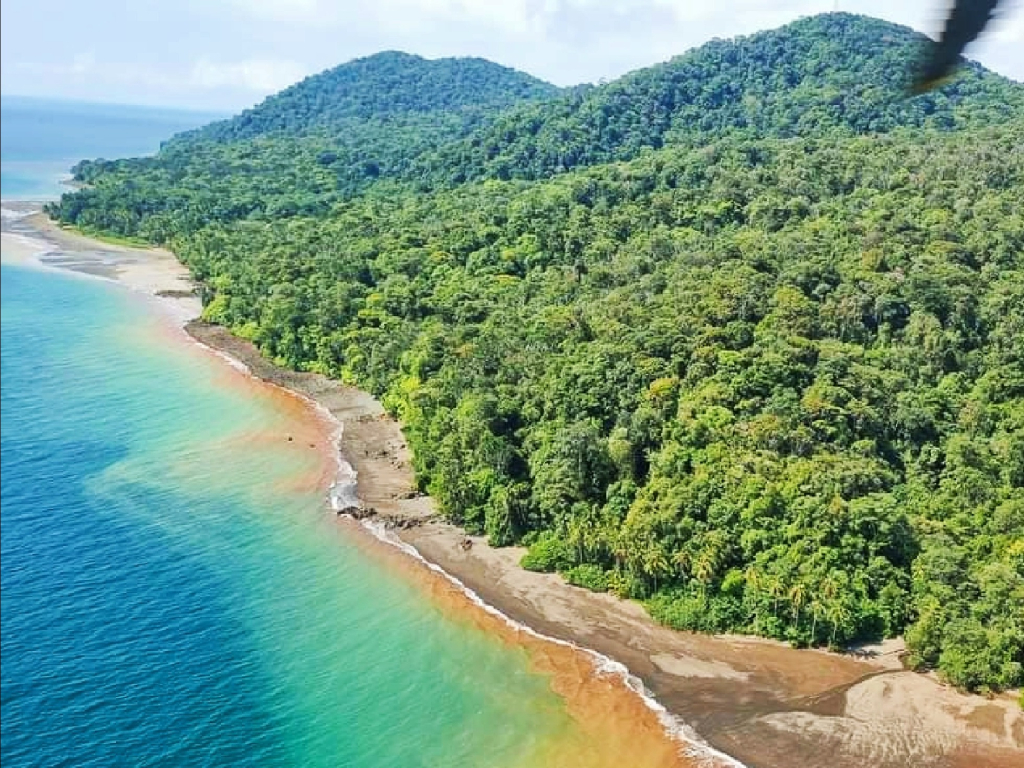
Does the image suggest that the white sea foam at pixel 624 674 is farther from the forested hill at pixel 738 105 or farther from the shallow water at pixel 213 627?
the forested hill at pixel 738 105

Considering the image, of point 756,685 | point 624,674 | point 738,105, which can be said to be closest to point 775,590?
point 756,685

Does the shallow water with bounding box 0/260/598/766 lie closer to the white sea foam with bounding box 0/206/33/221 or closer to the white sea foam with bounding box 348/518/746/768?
the white sea foam with bounding box 348/518/746/768

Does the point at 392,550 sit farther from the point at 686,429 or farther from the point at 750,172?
the point at 750,172

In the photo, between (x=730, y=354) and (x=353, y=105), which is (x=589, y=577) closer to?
(x=730, y=354)

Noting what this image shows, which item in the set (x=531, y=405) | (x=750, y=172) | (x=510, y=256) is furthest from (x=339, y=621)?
(x=750, y=172)

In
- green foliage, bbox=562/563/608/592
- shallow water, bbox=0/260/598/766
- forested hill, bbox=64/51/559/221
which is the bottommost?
shallow water, bbox=0/260/598/766

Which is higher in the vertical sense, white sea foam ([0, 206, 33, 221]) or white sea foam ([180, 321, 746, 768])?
white sea foam ([0, 206, 33, 221])

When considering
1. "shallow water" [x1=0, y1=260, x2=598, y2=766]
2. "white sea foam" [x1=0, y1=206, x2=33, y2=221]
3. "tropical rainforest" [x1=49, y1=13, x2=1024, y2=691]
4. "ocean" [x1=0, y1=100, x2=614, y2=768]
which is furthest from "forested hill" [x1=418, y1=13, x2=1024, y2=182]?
"shallow water" [x1=0, y1=260, x2=598, y2=766]
